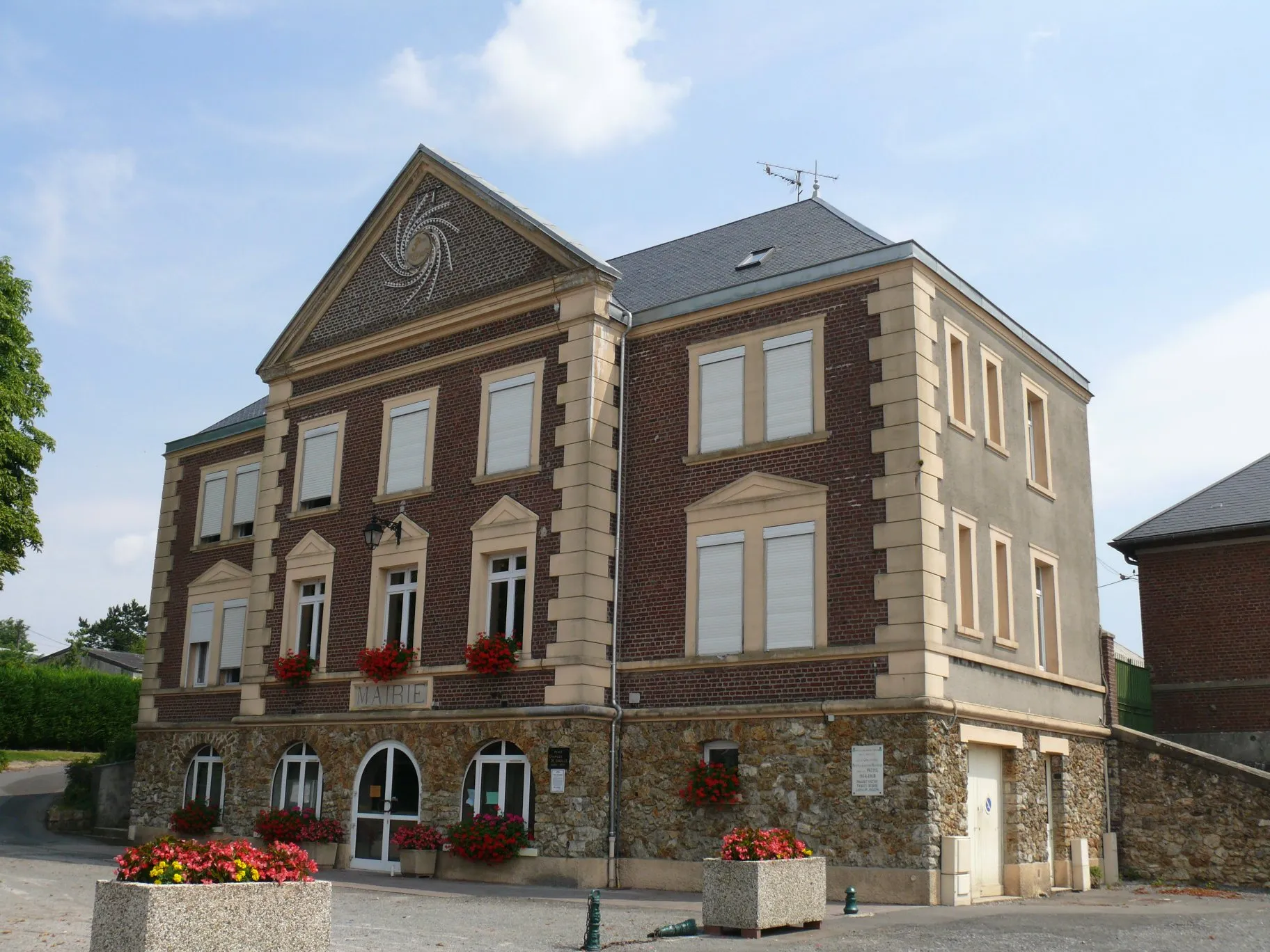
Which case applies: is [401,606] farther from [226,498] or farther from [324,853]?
[226,498]

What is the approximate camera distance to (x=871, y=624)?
1714 cm

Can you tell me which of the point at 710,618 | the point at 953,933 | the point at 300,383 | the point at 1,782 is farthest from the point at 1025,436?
the point at 1,782

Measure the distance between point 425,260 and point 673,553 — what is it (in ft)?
25.9

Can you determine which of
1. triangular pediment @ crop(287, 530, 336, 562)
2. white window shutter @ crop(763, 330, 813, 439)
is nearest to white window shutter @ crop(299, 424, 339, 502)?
triangular pediment @ crop(287, 530, 336, 562)

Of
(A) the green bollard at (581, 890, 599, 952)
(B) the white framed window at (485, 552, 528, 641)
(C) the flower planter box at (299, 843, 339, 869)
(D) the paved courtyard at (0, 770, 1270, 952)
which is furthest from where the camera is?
(C) the flower planter box at (299, 843, 339, 869)

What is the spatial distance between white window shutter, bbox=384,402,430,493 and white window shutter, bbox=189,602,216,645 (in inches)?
282

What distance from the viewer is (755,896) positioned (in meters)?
12.6

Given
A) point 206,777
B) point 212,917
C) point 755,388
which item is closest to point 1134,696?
point 755,388

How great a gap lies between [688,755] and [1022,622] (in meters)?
5.91

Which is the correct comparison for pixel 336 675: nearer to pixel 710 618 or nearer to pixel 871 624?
pixel 710 618

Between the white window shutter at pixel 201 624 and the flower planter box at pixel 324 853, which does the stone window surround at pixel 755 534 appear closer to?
the flower planter box at pixel 324 853

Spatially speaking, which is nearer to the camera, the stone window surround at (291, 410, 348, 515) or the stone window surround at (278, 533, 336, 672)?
the stone window surround at (278, 533, 336, 672)

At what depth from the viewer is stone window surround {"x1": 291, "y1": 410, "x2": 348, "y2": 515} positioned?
2377cm

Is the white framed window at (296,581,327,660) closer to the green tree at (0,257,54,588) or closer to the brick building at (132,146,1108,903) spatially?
the brick building at (132,146,1108,903)
